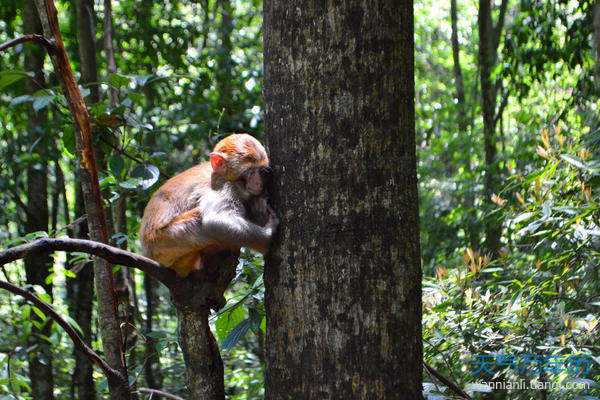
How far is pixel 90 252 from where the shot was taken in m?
2.37

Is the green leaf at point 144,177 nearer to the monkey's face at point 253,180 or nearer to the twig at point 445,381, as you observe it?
the monkey's face at point 253,180

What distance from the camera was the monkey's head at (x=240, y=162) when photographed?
9.67 feet

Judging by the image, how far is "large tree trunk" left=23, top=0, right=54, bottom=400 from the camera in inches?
300

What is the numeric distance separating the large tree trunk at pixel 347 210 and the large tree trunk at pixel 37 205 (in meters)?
5.73

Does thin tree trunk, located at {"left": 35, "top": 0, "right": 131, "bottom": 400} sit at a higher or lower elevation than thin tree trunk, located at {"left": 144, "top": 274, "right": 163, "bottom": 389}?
higher

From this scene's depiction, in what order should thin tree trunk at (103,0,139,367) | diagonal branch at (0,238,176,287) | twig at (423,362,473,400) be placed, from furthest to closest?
thin tree trunk at (103,0,139,367) → twig at (423,362,473,400) → diagonal branch at (0,238,176,287)

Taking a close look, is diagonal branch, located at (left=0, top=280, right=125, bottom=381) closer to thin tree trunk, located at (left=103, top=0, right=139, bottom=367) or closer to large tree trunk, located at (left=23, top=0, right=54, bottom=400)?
thin tree trunk, located at (left=103, top=0, right=139, bottom=367)

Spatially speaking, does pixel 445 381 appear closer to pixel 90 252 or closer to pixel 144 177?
pixel 90 252

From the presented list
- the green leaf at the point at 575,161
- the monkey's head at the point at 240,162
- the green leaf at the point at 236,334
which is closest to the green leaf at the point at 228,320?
the green leaf at the point at 236,334

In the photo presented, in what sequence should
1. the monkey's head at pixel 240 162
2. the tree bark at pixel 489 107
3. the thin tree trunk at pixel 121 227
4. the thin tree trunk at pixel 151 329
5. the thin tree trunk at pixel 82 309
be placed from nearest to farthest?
the monkey's head at pixel 240 162
the thin tree trunk at pixel 121 227
the tree bark at pixel 489 107
the thin tree trunk at pixel 82 309
the thin tree trunk at pixel 151 329

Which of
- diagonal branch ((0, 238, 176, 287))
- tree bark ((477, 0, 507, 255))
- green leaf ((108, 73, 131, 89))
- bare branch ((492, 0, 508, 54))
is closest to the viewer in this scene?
diagonal branch ((0, 238, 176, 287))

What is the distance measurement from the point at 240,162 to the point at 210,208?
0.26 metres

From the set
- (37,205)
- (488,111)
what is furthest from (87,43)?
(488,111)

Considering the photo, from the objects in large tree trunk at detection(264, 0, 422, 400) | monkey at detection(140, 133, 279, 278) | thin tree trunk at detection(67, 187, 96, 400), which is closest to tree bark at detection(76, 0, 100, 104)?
thin tree trunk at detection(67, 187, 96, 400)
